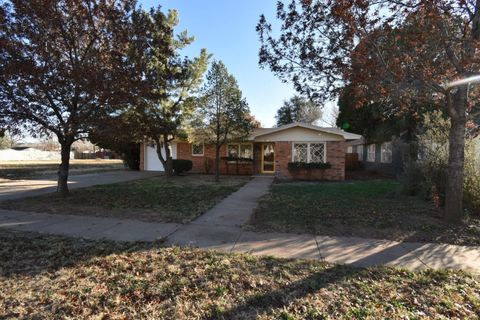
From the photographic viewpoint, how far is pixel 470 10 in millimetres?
5539

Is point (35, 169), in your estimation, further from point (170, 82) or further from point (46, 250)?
point (46, 250)

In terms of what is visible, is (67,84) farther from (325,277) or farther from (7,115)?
(325,277)

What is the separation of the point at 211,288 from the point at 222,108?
1158cm

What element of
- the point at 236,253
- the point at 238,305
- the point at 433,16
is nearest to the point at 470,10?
the point at 433,16

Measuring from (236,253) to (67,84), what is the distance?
20.8 ft

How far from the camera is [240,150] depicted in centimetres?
1906

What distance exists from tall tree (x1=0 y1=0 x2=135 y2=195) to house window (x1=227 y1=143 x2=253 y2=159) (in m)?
11.3

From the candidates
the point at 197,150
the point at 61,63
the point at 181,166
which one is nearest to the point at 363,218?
the point at 61,63

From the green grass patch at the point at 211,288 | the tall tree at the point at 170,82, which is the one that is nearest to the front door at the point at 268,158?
the tall tree at the point at 170,82

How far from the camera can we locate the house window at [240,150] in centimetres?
1886

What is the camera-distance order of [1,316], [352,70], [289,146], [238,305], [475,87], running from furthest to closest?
[289,146] < [475,87] < [352,70] < [238,305] < [1,316]

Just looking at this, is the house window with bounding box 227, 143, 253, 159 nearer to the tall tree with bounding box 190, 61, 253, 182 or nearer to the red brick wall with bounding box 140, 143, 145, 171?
the tall tree with bounding box 190, 61, 253, 182

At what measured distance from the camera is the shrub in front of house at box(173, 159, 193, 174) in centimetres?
1772

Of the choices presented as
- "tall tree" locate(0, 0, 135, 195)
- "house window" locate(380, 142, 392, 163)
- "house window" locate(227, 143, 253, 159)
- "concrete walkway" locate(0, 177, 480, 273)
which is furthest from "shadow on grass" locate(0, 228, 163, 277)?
"house window" locate(380, 142, 392, 163)
